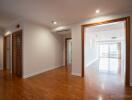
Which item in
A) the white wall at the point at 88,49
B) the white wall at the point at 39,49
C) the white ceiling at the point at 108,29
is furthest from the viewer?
the white wall at the point at 88,49

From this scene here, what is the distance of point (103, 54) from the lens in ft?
39.0

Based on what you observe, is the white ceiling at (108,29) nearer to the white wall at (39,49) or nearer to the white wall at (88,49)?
the white wall at (88,49)

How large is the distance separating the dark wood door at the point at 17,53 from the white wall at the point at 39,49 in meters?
0.30

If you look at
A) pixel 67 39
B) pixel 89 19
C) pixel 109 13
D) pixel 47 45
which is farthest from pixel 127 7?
pixel 67 39

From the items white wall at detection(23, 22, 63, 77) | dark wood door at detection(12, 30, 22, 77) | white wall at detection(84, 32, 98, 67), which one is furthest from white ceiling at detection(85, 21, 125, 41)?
dark wood door at detection(12, 30, 22, 77)

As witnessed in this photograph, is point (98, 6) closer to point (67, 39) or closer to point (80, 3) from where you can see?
point (80, 3)

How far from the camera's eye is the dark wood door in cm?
412

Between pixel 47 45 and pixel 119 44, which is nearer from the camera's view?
pixel 47 45

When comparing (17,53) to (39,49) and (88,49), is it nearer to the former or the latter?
(39,49)

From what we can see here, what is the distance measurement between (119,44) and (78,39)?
29.5 ft

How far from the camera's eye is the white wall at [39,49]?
4.07 metres

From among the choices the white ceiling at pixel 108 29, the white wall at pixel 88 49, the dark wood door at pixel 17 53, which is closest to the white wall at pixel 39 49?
the dark wood door at pixel 17 53

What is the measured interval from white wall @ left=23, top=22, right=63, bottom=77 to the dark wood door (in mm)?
304

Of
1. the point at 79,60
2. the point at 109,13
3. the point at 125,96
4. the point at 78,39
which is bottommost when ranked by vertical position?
the point at 125,96
